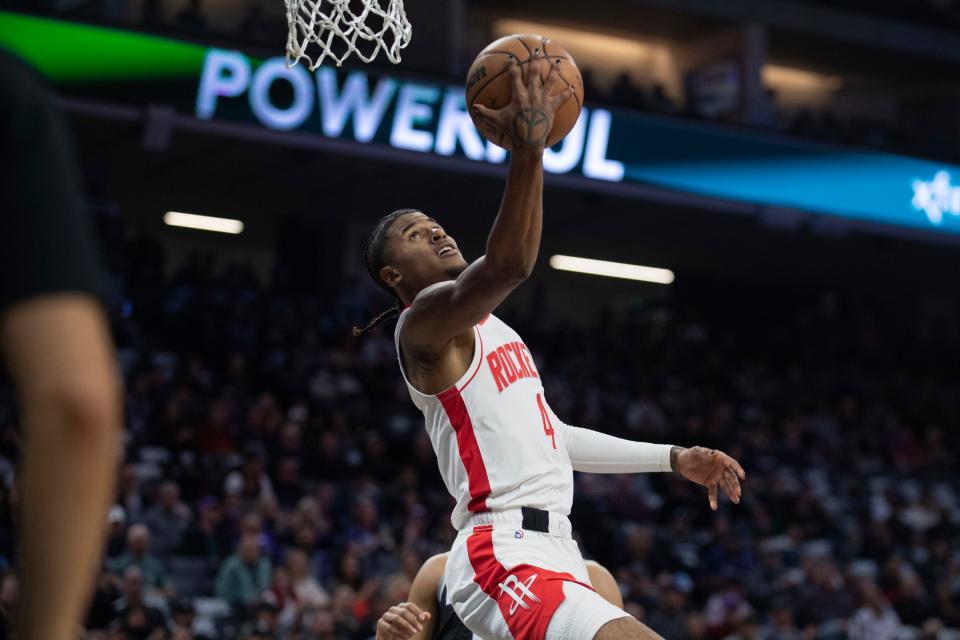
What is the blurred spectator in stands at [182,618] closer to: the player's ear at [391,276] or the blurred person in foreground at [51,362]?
the player's ear at [391,276]

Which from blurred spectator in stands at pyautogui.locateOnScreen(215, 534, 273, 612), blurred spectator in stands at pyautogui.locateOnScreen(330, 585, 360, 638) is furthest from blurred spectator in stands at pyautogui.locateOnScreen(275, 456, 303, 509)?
blurred spectator in stands at pyautogui.locateOnScreen(330, 585, 360, 638)

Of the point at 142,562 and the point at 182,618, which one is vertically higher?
the point at 142,562

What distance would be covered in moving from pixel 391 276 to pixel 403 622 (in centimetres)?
114

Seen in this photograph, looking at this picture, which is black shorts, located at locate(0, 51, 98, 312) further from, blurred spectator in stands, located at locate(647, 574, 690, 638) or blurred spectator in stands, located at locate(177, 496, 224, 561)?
blurred spectator in stands, located at locate(647, 574, 690, 638)

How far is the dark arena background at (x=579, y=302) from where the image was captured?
1141cm

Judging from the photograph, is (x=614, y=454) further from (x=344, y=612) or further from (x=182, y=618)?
(x=344, y=612)

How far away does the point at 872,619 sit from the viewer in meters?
12.9

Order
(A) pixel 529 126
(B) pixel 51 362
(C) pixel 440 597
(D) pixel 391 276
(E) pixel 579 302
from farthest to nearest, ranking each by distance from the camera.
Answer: (E) pixel 579 302, (C) pixel 440 597, (D) pixel 391 276, (A) pixel 529 126, (B) pixel 51 362

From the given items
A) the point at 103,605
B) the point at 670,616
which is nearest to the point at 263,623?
the point at 103,605

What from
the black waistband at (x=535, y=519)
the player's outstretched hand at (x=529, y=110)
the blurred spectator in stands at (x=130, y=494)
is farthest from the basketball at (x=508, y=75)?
the blurred spectator in stands at (x=130, y=494)

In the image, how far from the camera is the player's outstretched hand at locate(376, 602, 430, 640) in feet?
12.8

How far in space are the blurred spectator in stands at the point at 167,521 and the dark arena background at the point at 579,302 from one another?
22 millimetres

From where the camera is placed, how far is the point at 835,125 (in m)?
20.1

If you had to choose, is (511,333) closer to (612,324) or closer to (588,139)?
(588,139)
